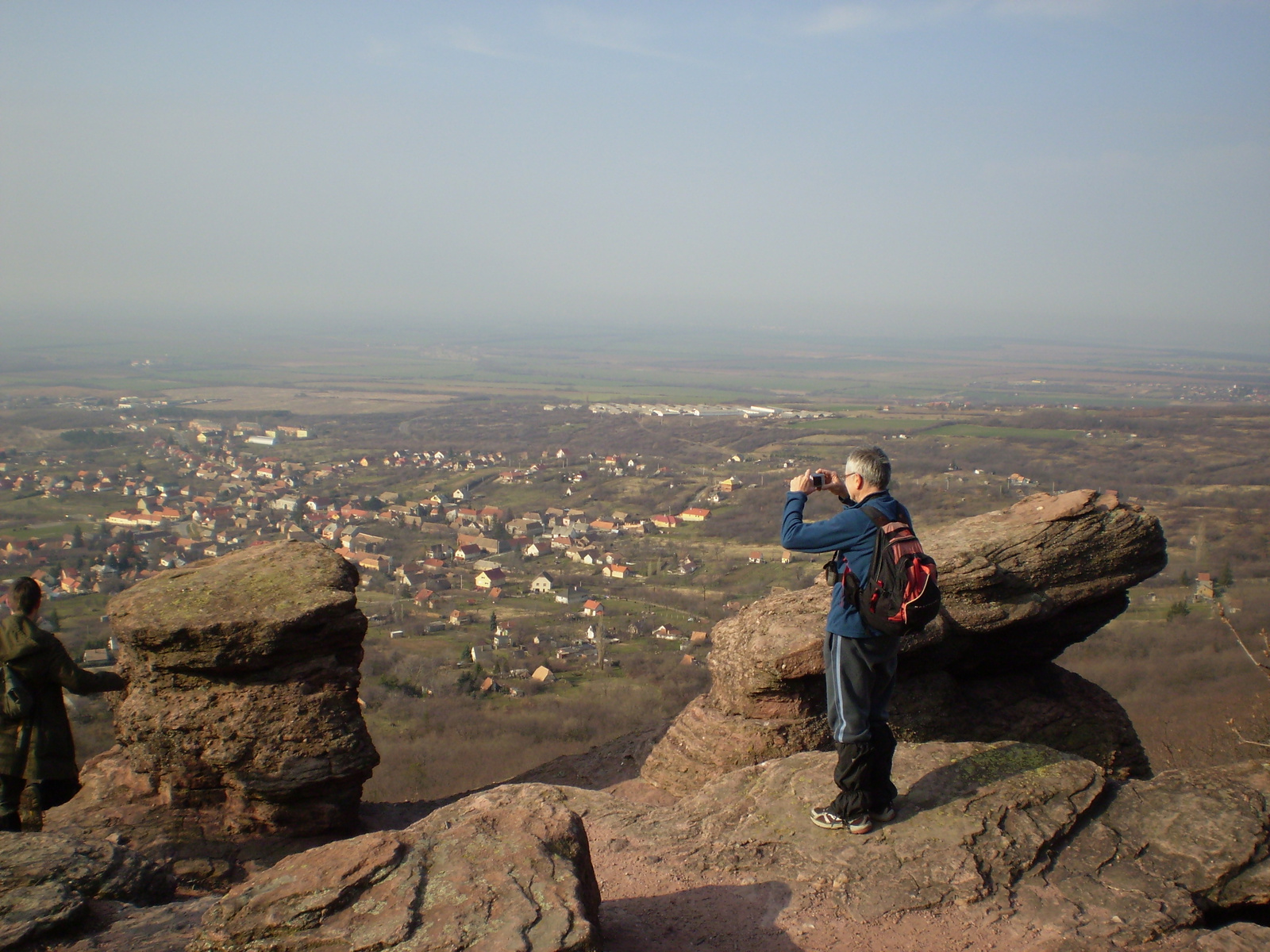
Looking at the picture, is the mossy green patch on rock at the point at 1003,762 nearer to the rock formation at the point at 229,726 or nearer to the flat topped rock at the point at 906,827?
the flat topped rock at the point at 906,827

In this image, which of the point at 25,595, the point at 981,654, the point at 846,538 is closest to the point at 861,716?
the point at 846,538

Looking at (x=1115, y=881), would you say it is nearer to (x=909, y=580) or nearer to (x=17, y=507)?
(x=909, y=580)

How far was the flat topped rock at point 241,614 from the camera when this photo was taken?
8914 mm

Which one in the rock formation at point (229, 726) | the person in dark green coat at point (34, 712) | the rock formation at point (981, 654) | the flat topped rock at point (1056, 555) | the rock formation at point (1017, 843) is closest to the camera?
the rock formation at point (1017, 843)

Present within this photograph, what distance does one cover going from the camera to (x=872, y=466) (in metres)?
6.09

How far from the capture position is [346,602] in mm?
9391

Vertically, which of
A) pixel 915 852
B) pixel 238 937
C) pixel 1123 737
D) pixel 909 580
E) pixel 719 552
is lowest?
pixel 719 552

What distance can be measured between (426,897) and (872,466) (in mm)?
4222

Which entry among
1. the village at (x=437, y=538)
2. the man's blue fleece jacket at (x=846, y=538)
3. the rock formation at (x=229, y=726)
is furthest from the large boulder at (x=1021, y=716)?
the village at (x=437, y=538)

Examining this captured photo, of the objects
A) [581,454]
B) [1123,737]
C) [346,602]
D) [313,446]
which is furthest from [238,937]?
[313,446]

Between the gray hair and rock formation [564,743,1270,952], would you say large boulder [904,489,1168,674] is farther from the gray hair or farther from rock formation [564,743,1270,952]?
the gray hair

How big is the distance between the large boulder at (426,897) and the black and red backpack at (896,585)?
269 cm

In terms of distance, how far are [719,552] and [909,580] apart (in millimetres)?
32821

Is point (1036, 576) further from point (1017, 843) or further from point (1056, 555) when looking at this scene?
point (1017, 843)
